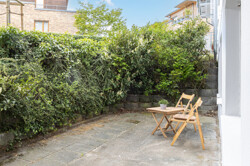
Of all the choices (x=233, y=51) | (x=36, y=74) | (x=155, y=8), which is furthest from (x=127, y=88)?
(x=155, y=8)

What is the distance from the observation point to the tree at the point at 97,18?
18797 mm

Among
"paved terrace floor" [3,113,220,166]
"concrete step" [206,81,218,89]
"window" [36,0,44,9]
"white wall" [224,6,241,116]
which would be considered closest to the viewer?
"white wall" [224,6,241,116]

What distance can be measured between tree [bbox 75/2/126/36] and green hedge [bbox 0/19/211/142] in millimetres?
12071

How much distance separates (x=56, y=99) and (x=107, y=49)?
273cm

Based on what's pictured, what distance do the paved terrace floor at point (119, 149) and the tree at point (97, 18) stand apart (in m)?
15.0

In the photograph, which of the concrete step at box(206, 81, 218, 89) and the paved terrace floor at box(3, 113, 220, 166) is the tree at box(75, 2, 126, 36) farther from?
the paved terrace floor at box(3, 113, 220, 166)

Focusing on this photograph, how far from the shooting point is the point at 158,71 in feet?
24.3

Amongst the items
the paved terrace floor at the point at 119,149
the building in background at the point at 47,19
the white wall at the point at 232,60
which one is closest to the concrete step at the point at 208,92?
the paved terrace floor at the point at 119,149

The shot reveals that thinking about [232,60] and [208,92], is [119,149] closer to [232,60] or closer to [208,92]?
[232,60]

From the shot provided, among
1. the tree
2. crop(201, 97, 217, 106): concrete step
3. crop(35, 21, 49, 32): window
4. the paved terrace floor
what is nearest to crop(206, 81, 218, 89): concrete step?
crop(201, 97, 217, 106): concrete step

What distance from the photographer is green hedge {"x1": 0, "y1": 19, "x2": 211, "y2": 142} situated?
12.5 ft

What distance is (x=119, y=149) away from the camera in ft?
12.4

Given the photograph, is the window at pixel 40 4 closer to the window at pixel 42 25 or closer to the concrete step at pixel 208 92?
the window at pixel 42 25

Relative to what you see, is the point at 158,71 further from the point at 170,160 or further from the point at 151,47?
the point at 170,160
